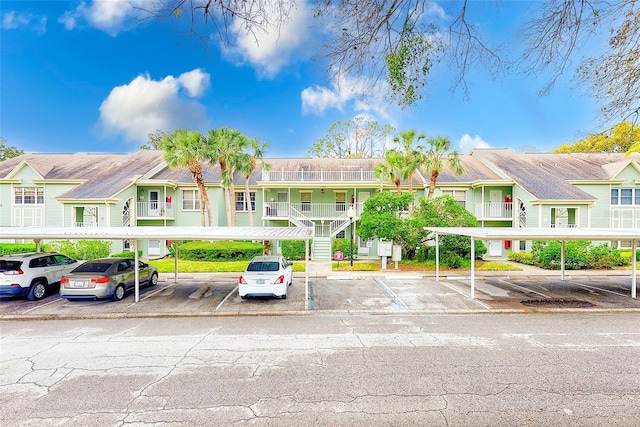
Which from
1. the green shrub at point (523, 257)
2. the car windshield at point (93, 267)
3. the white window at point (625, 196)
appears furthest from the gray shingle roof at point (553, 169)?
the car windshield at point (93, 267)

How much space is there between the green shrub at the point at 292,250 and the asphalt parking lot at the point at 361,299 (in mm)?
7350

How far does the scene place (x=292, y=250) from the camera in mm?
24031

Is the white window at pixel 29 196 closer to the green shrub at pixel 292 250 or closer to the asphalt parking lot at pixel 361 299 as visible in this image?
the asphalt parking lot at pixel 361 299

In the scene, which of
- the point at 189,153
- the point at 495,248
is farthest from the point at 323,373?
the point at 495,248

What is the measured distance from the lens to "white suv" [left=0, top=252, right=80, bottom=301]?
38.0 feet

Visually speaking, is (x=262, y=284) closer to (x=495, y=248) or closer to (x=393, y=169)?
(x=393, y=169)

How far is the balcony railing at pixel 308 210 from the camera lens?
25.6 meters

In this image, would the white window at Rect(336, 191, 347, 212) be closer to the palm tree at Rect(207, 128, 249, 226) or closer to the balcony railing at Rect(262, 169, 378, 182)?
the balcony railing at Rect(262, 169, 378, 182)

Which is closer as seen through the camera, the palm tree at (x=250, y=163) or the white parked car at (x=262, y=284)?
the white parked car at (x=262, y=284)

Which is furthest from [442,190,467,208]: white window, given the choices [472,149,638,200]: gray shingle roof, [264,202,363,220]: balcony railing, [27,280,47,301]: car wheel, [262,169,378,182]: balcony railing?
[27,280,47,301]: car wheel

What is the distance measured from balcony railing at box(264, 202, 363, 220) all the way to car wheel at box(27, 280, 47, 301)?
1466cm

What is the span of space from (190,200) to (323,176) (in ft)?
36.3

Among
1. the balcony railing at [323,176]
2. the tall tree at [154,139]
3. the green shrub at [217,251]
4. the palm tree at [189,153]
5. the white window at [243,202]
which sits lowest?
the green shrub at [217,251]

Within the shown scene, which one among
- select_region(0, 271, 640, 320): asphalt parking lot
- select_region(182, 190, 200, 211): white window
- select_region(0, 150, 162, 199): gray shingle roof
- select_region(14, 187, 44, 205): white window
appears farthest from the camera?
select_region(182, 190, 200, 211): white window
